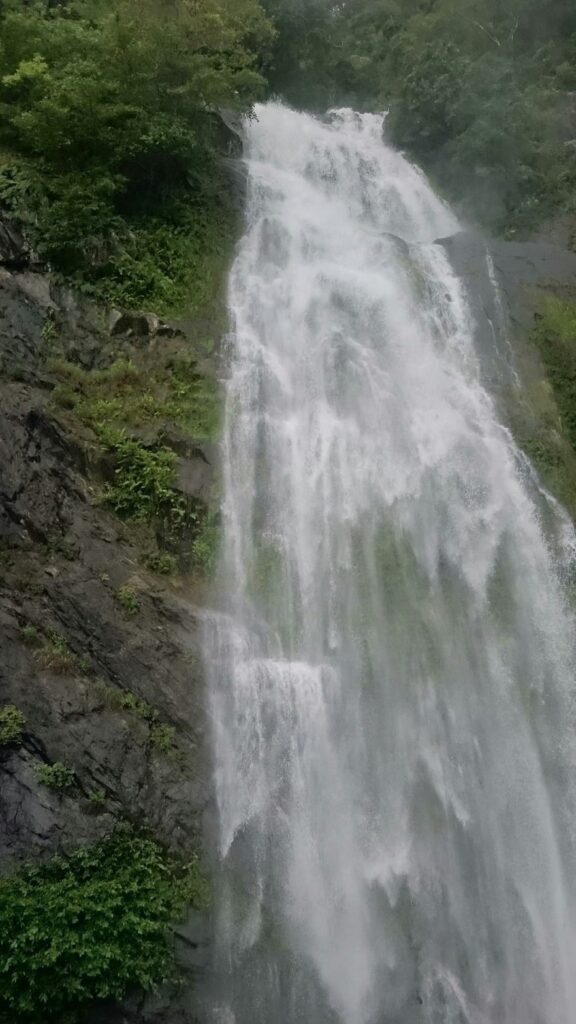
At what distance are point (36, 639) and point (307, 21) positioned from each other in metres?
22.4

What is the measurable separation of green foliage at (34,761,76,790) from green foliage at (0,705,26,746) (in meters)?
0.38

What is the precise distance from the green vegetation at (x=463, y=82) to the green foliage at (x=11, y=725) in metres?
16.3

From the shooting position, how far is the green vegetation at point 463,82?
19.9 m

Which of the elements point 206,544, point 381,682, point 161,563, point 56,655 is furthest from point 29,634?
point 381,682

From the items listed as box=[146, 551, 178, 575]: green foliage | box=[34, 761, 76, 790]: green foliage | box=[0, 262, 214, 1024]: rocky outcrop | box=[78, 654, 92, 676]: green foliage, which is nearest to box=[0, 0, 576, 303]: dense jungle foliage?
box=[0, 262, 214, 1024]: rocky outcrop

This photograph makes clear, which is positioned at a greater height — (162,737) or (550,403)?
(550,403)

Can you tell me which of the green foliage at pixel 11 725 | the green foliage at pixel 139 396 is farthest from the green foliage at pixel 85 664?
the green foliage at pixel 139 396

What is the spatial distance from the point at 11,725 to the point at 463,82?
20.6 meters

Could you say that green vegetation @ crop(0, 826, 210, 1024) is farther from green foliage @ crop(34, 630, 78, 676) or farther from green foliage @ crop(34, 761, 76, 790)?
green foliage @ crop(34, 630, 78, 676)

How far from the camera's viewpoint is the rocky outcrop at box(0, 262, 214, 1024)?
8023 millimetres

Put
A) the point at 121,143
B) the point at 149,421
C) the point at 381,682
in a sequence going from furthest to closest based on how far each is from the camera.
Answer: the point at 121,143 < the point at 149,421 < the point at 381,682

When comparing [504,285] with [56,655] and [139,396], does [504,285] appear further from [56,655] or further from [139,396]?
[56,655]

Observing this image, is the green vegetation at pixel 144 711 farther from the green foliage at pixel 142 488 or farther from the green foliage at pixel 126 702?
the green foliage at pixel 142 488

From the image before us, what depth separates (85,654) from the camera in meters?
9.06
